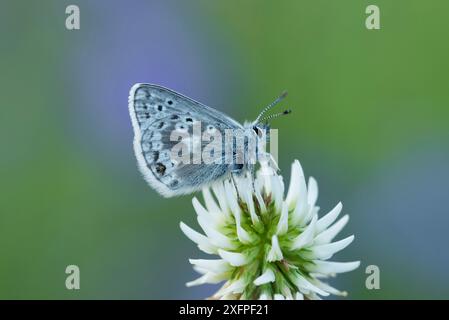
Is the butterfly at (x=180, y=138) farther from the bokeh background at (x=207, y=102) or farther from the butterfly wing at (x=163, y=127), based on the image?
the bokeh background at (x=207, y=102)

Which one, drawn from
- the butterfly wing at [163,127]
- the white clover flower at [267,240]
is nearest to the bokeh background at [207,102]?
the butterfly wing at [163,127]

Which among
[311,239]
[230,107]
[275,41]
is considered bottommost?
[311,239]

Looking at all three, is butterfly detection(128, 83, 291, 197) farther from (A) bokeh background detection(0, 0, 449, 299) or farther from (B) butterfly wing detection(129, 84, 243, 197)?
(A) bokeh background detection(0, 0, 449, 299)

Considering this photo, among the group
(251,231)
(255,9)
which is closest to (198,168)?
(251,231)

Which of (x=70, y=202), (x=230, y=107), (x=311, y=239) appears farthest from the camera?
(x=230, y=107)

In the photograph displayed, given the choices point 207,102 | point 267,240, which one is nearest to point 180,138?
point 267,240
